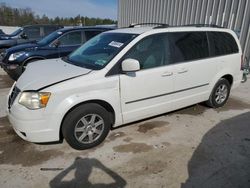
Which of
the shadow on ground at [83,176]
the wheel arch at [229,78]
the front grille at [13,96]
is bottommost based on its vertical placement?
the shadow on ground at [83,176]

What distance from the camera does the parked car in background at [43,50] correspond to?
638 centimetres

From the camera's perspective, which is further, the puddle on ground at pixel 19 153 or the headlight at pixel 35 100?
the puddle on ground at pixel 19 153

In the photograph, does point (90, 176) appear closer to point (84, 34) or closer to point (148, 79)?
point (148, 79)

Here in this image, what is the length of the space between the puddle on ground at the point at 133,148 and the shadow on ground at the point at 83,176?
44cm

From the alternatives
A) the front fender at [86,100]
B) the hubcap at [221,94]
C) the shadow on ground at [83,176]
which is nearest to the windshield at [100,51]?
the front fender at [86,100]

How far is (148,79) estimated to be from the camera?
3.67 meters

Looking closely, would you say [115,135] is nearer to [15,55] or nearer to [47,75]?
[47,75]

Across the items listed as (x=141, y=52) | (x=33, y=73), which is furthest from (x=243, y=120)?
(x=33, y=73)

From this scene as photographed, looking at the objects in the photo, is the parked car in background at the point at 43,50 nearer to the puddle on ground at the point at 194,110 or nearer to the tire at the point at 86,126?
the tire at the point at 86,126

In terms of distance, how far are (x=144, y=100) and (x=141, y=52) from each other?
2.54 feet

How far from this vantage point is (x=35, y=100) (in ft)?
9.91

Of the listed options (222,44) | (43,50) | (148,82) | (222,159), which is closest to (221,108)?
(222,44)

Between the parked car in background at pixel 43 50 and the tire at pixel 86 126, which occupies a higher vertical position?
the parked car in background at pixel 43 50

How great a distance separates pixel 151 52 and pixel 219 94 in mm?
2124
